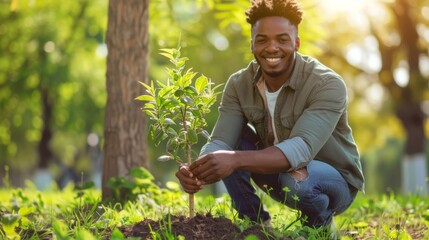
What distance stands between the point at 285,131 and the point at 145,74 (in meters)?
2.17

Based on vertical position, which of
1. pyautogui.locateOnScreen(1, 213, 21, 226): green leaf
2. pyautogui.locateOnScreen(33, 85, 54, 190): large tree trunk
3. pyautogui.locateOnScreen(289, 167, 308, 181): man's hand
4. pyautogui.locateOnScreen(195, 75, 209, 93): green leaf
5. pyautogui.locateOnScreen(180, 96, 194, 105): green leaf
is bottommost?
pyautogui.locateOnScreen(33, 85, 54, 190): large tree trunk

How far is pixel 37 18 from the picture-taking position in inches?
651

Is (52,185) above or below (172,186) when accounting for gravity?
below

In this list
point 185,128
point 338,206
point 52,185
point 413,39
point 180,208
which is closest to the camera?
point 185,128

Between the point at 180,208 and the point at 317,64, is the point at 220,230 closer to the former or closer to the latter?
the point at 317,64

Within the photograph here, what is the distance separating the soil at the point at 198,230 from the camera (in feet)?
11.4

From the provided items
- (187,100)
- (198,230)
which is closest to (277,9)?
(187,100)

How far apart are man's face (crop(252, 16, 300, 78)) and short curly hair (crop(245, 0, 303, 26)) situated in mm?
32

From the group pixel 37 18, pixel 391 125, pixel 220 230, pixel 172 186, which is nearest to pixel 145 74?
pixel 172 186

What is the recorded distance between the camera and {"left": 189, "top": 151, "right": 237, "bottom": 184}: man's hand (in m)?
3.55

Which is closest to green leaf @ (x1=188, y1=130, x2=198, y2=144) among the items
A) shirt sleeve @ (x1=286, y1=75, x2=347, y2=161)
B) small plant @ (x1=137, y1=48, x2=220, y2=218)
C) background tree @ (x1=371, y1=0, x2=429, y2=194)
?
small plant @ (x1=137, y1=48, x2=220, y2=218)

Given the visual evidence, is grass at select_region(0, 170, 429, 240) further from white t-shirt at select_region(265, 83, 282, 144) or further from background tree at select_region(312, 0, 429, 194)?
background tree at select_region(312, 0, 429, 194)

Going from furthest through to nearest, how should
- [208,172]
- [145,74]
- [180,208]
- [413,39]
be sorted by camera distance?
1. [413,39]
2. [145,74]
3. [180,208]
4. [208,172]

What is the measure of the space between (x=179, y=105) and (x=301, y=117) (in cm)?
75
